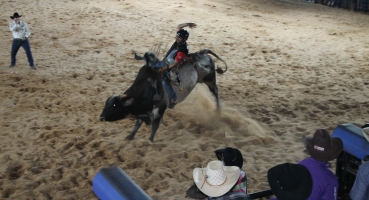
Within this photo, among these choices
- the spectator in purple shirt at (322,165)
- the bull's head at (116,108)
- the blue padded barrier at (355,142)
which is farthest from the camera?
the bull's head at (116,108)

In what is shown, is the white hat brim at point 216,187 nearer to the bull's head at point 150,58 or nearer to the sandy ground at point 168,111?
the sandy ground at point 168,111

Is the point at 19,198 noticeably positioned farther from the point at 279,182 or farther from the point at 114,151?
the point at 279,182

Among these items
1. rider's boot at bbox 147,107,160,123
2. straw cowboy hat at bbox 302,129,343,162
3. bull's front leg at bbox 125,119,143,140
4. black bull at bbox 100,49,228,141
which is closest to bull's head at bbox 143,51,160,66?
black bull at bbox 100,49,228,141

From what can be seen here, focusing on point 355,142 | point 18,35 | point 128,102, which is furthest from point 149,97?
point 18,35

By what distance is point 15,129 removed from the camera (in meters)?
6.39

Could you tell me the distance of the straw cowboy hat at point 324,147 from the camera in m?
3.14

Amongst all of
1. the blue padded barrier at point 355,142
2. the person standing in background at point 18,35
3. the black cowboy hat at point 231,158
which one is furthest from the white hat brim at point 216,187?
the person standing in background at point 18,35

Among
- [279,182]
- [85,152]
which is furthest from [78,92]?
[279,182]

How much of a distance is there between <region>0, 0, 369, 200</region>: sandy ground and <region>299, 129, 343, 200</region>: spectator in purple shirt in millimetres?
1872

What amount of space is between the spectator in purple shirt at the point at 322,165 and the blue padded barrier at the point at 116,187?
1.23 metres

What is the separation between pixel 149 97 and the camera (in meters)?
5.79

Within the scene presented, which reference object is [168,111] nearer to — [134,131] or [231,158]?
[134,131]

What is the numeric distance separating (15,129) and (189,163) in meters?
2.74

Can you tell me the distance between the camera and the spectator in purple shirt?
10.2ft
